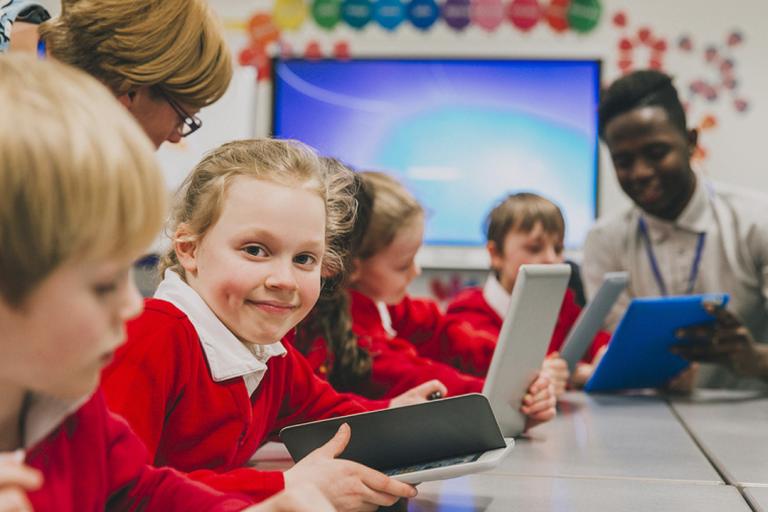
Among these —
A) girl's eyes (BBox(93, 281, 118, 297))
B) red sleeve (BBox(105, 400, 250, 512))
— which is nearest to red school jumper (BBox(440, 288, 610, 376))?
red sleeve (BBox(105, 400, 250, 512))

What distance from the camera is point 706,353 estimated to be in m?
1.90

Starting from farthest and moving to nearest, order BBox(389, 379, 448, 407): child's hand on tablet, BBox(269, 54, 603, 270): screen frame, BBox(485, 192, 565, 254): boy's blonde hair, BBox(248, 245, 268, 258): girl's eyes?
BBox(269, 54, 603, 270): screen frame, BBox(485, 192, 565, 254): boy's blonde hair, BBox(389, 379, 448, 407): child's hand on tablet, BBox(248, 245, 268, 258): girl's eyes

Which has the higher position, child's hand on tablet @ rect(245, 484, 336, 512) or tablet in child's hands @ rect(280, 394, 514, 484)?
child's hand on tablet @ rect(245, 484, 336, 512)

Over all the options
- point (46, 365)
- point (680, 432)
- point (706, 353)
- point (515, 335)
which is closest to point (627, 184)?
point (706, 353)

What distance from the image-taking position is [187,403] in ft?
3.10

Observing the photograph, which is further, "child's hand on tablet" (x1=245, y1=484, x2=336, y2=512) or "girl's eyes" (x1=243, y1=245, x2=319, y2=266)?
"girl's eyes" (x1=243, y1=245, x2=319, y2=266)

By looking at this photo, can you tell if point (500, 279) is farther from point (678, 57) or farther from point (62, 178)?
point (678, 57)


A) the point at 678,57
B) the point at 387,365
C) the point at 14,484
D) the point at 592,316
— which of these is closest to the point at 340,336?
the point at 387,365

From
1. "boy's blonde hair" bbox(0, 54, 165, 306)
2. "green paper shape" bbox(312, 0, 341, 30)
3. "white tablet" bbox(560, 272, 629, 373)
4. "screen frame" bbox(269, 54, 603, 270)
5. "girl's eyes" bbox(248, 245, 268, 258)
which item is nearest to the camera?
"boy's blonde hair" bbox(0, 54, 165, 306)

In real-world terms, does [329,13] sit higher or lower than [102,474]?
higher

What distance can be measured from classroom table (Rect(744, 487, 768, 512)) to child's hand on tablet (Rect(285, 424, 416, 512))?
0.40m

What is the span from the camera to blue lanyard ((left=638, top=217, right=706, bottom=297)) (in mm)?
2279

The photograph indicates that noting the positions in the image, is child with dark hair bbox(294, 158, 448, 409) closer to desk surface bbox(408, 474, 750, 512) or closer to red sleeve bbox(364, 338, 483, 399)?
red sleeve bbox(364, 338, 483, 399)

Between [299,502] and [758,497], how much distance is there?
650 mm
